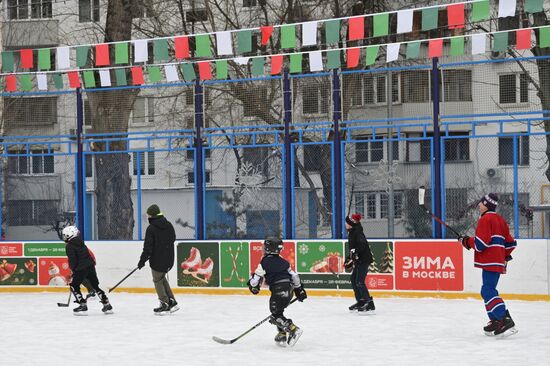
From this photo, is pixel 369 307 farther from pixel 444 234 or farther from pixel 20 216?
pixel 20 216

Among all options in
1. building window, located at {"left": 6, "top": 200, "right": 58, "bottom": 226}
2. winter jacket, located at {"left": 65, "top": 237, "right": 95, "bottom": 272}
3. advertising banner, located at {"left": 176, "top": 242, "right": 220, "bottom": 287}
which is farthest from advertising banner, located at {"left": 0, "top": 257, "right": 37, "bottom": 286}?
winter jacket, located at {"left": 65, "top": 237, "right": 95, "bottom": 272}

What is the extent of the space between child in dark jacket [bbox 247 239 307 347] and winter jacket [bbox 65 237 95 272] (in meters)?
4.73

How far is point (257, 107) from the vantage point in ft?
75.6


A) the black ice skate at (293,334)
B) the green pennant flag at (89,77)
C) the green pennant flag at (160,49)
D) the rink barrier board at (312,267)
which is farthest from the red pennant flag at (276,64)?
the black ice skate at (293,334)

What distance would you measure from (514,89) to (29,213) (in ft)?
35.1

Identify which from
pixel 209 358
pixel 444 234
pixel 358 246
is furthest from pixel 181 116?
pixel 209 358

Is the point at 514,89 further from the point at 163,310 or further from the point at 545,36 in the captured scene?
the point at 163,310

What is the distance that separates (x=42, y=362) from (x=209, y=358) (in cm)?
162

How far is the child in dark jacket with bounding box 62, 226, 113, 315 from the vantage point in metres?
15.5

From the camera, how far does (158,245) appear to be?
1532 cm

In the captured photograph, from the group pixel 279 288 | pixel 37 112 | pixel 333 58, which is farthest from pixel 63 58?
pixel 279 288

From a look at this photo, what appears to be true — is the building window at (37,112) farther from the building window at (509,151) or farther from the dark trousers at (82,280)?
the building window at (509,151)

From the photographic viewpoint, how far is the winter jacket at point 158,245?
15242 mm

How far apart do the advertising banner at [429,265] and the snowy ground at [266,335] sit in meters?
0.38
